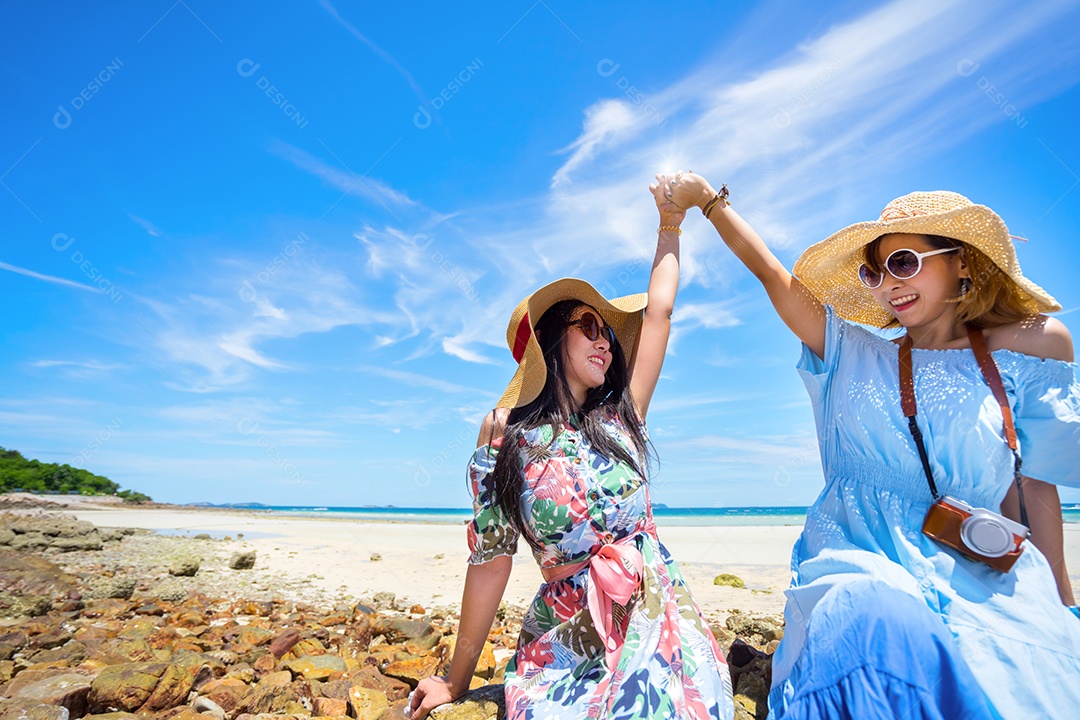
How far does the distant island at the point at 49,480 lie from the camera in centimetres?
3881

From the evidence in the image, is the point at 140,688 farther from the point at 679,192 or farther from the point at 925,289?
the point at 925,289

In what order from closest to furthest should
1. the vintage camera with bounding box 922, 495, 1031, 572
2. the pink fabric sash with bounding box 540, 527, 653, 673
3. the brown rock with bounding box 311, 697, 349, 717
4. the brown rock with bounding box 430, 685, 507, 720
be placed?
the vintage camera with bounding box 922, 495, 1031, 572 → the pink fabric sash with bounding box 540, 527, 653, 673 → the brown rock with bounding box 430, 685, 507, 720 → the brown rock with bounding box 311, 697, 349, 717

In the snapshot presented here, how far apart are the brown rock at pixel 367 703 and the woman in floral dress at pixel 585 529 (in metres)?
0.38

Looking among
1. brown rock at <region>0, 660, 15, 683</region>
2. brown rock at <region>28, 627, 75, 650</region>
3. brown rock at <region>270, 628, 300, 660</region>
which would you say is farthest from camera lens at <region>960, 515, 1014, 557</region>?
brown rock at <region>28, 627, 75, 650</region>

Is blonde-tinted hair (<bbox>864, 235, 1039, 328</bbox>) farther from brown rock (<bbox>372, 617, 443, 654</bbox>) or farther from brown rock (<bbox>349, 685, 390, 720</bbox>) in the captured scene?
brown rock (<bbox>372, 617, 443, 654</bbox>)

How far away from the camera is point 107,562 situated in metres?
10.1

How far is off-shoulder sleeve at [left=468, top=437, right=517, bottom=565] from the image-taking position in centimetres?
240

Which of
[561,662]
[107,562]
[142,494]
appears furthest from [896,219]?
[142,494]

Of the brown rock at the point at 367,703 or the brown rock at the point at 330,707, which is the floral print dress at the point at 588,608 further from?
the brown rock at the point at 330,707

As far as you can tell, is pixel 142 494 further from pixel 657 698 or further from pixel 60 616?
pixel 657 698

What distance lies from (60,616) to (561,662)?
5.24 metres

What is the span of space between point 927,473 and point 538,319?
1.56m

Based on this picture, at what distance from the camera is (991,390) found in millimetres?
2057

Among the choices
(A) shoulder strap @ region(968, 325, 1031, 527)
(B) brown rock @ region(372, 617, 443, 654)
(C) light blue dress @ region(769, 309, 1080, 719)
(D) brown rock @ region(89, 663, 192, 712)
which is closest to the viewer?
(C) light blue dress @ region(769, 309, 1080, 719)
